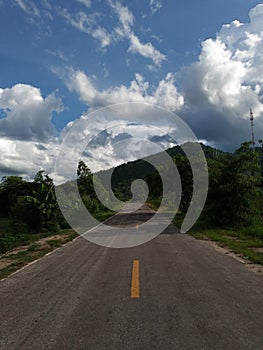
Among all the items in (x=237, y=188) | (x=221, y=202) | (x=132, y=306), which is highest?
(x=237, y=188)

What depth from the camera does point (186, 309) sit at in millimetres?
4664

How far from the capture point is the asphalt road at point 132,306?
12.1 feet


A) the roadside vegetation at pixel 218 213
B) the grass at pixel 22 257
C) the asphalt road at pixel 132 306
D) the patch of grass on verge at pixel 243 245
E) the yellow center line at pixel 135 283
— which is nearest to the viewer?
the asphalt road at pixel 132 306

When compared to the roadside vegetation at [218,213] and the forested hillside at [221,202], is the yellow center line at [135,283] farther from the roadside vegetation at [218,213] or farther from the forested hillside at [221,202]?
the forested hillside at [221,202]

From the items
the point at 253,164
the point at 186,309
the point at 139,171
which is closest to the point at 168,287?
the point at 186,309

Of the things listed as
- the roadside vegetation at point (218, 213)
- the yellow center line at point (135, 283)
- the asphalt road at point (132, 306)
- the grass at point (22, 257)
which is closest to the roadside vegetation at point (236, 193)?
the roadside vegetation at point (218, 213)

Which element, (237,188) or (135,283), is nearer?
(135,283)

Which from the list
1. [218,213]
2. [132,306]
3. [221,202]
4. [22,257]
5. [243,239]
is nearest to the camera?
[132,306]

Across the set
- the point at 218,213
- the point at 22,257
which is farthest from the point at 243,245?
the point at 22,257

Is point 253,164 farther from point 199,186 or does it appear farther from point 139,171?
point 139,171

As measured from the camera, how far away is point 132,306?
485 cm

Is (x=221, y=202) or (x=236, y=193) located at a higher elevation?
(x=236, y=193)

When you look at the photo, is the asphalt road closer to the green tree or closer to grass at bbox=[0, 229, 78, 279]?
grass at bbox=[0, 229, 78, 279]

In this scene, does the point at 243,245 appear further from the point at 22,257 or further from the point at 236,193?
the point at 22,257
